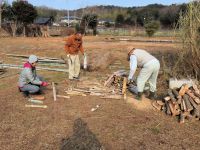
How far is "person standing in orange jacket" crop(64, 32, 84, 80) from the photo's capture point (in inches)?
459

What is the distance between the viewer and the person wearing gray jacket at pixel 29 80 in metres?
8.81

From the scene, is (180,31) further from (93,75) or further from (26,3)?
(26,3)

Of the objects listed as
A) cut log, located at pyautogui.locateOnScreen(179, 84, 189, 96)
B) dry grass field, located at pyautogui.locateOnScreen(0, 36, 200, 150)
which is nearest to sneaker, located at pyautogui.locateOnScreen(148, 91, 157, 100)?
dry grass field, located at pyautogui.locateOnScreen(0, 36, 200, 150)

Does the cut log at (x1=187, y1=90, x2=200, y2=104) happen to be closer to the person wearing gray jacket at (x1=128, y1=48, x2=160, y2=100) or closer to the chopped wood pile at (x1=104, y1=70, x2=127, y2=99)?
the person wearing gray jacket at (x1=128, y1=48, x2=160, y2=100)

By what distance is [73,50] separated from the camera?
11.8 m

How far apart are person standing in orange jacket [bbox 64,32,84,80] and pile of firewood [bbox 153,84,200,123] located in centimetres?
437

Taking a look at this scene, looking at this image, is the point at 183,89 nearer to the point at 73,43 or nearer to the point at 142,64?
the point at 142,64

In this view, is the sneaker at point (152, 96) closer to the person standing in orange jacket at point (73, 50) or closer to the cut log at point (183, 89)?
the cut log at point (183, 89)

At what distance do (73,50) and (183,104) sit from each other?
204 inches

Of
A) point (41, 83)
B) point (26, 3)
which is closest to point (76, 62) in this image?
point (41, 83)

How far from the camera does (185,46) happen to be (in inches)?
412

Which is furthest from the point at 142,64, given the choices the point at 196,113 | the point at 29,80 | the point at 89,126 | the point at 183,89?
the point at 29,80

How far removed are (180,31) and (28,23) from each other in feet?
100

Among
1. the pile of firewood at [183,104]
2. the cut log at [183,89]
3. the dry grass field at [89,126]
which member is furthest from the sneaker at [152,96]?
the cut log at [183,89]
